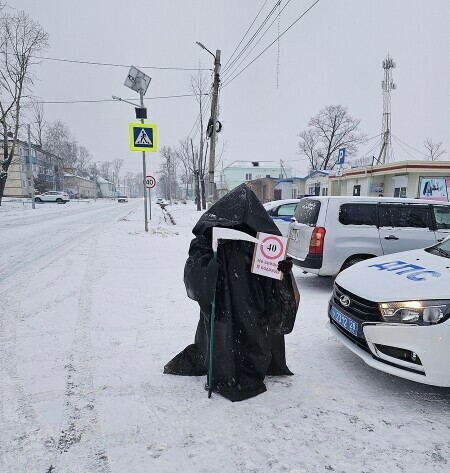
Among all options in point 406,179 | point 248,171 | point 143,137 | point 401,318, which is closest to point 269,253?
point 401,318

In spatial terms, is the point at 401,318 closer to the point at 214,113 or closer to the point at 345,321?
the point at 345,321

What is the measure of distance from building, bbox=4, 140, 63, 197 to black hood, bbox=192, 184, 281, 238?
183 ft

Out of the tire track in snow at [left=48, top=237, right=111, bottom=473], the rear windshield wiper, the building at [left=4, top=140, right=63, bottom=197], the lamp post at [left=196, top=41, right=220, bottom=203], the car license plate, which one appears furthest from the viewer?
the building at [left=4, top=140, right=63, bottom=197]

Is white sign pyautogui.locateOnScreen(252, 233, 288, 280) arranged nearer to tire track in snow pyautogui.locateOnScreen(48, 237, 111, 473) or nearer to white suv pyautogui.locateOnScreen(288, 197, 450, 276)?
tire track in snow pyautogui.locateOnScreen(48, 237, 111, 473)

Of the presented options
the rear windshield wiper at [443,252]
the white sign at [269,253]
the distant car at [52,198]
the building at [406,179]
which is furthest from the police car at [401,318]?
the distant car at [52,198]

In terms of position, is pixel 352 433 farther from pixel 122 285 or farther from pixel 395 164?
pixel 395 164

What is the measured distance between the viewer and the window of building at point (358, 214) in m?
5.52

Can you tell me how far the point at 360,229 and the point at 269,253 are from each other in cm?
372

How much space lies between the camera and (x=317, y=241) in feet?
17.7

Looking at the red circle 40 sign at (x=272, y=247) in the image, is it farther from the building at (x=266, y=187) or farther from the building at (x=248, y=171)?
the building at (x=248, y=171)

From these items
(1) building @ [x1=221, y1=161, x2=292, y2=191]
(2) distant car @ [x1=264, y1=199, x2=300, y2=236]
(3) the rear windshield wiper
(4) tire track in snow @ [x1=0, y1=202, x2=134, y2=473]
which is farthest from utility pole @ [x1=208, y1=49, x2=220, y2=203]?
(1) building @ [x1=221, y1=161, x2=292, y2=191]

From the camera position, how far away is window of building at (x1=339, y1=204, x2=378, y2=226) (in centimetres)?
552

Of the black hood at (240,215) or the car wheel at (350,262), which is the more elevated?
the black hood at (240,215)

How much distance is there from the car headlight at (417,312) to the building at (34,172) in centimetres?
5672
